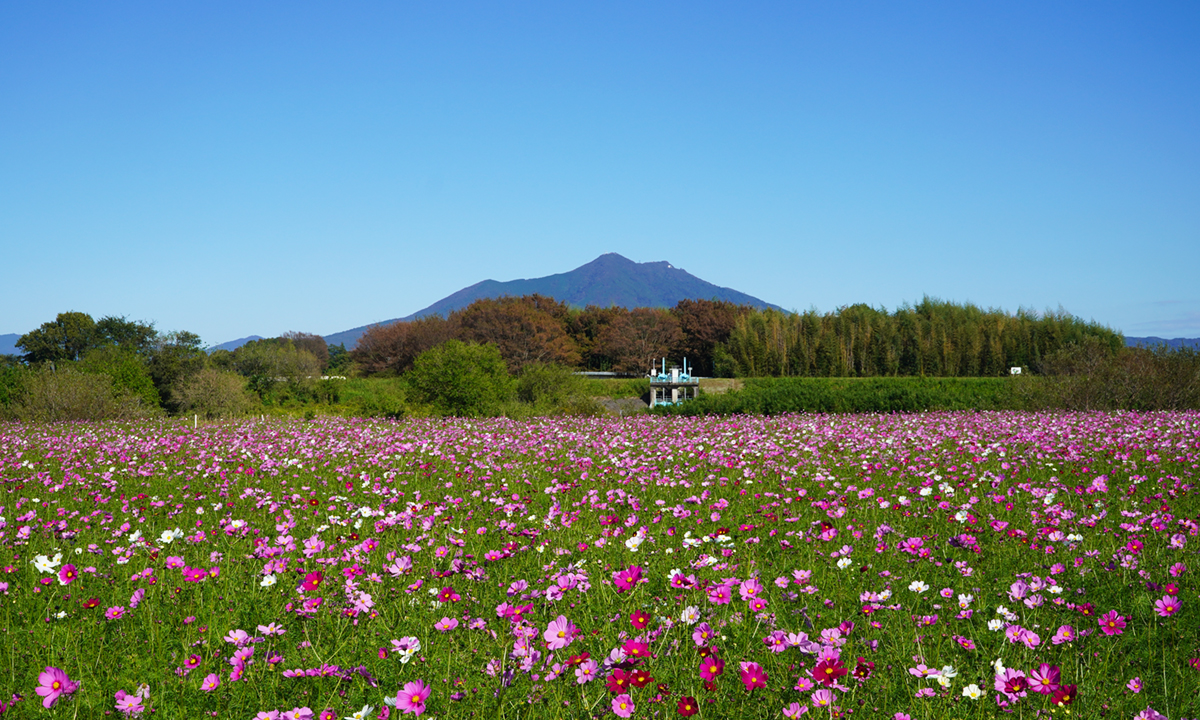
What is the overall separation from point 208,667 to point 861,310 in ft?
145

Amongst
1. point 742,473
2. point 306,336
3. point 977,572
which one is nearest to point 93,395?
point 742,473

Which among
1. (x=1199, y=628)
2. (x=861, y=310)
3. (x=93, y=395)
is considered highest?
(x=861, y=310)

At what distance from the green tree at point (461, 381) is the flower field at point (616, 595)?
1319 cm

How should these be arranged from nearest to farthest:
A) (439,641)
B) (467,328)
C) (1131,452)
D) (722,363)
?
(439,641) → (1131,452) → (722,363) → (467,328)

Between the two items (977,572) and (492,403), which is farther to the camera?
(492,403)

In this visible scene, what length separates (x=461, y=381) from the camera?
20.7 meters

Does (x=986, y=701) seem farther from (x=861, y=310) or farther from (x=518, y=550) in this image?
(x=861, y=310)

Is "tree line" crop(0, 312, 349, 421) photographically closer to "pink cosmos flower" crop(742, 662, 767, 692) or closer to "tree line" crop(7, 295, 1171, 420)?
"tree line" crop(7, 295, 1171, 420)

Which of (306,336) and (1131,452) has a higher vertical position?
(306,336)

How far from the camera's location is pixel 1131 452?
24.7 ft

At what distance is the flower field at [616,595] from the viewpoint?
2381 mm

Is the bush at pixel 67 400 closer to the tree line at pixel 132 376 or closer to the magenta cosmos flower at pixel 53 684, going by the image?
the tree line at pixel 132 376

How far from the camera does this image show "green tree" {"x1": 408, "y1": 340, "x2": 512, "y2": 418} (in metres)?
20.5

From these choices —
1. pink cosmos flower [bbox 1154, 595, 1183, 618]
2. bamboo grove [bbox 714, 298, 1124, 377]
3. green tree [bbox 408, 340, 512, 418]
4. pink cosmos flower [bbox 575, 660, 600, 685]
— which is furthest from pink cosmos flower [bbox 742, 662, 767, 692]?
bamboo grove [bbox 714, 298, 1124, 377]
